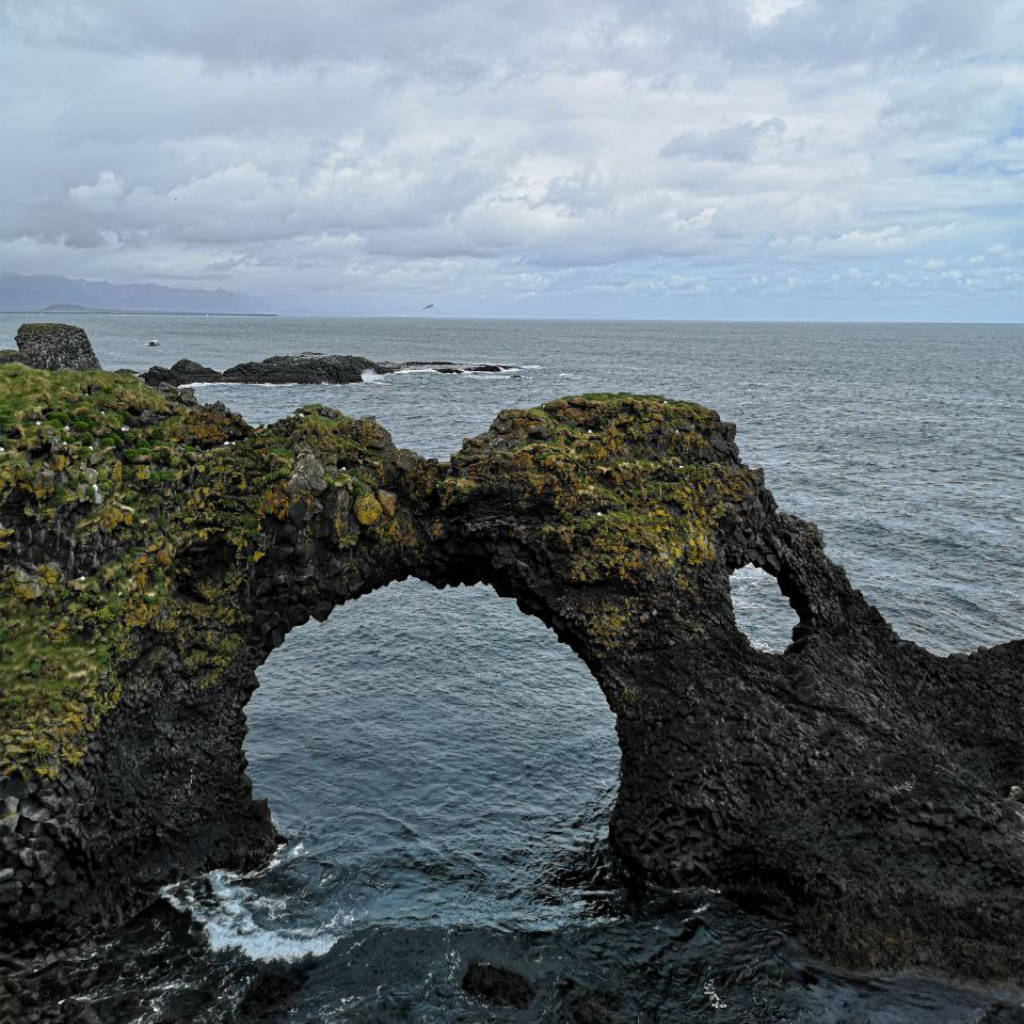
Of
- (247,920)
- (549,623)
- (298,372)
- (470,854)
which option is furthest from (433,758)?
(298,372)

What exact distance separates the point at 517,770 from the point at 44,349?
87.6 metres

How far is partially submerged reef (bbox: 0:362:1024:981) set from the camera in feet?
79.4

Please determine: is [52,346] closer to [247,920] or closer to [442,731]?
[442,731]

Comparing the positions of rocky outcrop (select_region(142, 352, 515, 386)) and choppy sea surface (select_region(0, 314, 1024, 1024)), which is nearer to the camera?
choppy sea surface (select_region(0, 314, 1024, 1024))

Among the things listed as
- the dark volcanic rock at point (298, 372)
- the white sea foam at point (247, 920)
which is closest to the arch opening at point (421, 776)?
the white sea foam at point (247, 920)

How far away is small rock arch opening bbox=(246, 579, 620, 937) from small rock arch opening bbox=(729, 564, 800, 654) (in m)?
9.69

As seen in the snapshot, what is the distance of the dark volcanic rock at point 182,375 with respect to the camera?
427 ft

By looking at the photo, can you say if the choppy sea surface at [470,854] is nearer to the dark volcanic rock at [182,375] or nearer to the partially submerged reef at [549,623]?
the partially submerged reef at [549,623]

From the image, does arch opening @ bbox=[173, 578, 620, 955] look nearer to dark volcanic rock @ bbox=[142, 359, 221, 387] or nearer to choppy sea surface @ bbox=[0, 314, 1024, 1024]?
choppy sea surface @ bbox=[0, 314, 1024, 1024]

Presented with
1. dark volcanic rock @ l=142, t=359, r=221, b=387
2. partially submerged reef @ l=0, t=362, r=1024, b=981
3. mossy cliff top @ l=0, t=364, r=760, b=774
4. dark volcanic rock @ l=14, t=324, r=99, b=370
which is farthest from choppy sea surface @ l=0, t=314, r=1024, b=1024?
dark volcanic rock @ l=142, t=359, r=221, b=387

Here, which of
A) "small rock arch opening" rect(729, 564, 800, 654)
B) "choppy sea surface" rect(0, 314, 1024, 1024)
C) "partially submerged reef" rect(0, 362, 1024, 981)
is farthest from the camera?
"small rock arch opening" rect(729, 564, 800, 654)

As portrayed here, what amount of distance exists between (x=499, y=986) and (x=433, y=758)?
1187cm

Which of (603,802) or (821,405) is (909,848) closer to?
(603,802)

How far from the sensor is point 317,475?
1122 inches
